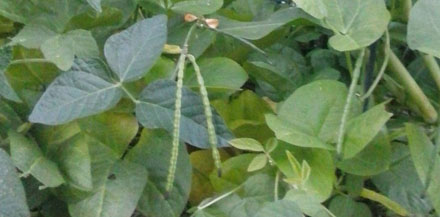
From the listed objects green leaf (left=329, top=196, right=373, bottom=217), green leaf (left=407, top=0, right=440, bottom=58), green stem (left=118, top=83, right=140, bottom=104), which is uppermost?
green leaf (left=407, top=0, right=440, bottom=58)

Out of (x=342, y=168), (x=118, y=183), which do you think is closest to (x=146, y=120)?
(x=118, y=183)

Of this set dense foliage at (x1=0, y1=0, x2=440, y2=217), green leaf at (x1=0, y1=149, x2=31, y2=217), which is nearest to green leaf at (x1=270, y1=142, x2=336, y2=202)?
dense foliage at (x1=0, y1=0, x2=440, y2=217)

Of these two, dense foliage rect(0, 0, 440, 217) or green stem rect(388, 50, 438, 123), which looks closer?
dense foliage rect(0, 0, 440, 217)

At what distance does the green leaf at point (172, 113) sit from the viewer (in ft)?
2.16

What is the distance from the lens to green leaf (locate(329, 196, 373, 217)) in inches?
28.8

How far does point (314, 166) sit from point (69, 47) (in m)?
0.25

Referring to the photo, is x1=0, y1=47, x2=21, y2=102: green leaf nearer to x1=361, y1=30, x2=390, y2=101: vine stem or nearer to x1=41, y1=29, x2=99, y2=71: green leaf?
x1=41, y1=29, x2=99, y2=71: green leaf

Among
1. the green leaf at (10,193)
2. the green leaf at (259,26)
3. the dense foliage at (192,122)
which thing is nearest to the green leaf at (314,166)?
the dense foliage at (192,122)

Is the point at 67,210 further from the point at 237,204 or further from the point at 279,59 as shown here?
the point at 279,59

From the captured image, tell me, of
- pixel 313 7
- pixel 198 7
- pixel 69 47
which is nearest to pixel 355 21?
pixel 313 7

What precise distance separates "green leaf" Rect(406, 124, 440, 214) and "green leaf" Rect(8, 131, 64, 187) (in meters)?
0.31

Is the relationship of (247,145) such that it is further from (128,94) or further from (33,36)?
(33,36)

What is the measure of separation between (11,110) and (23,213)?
146mm

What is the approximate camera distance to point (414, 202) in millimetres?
725
